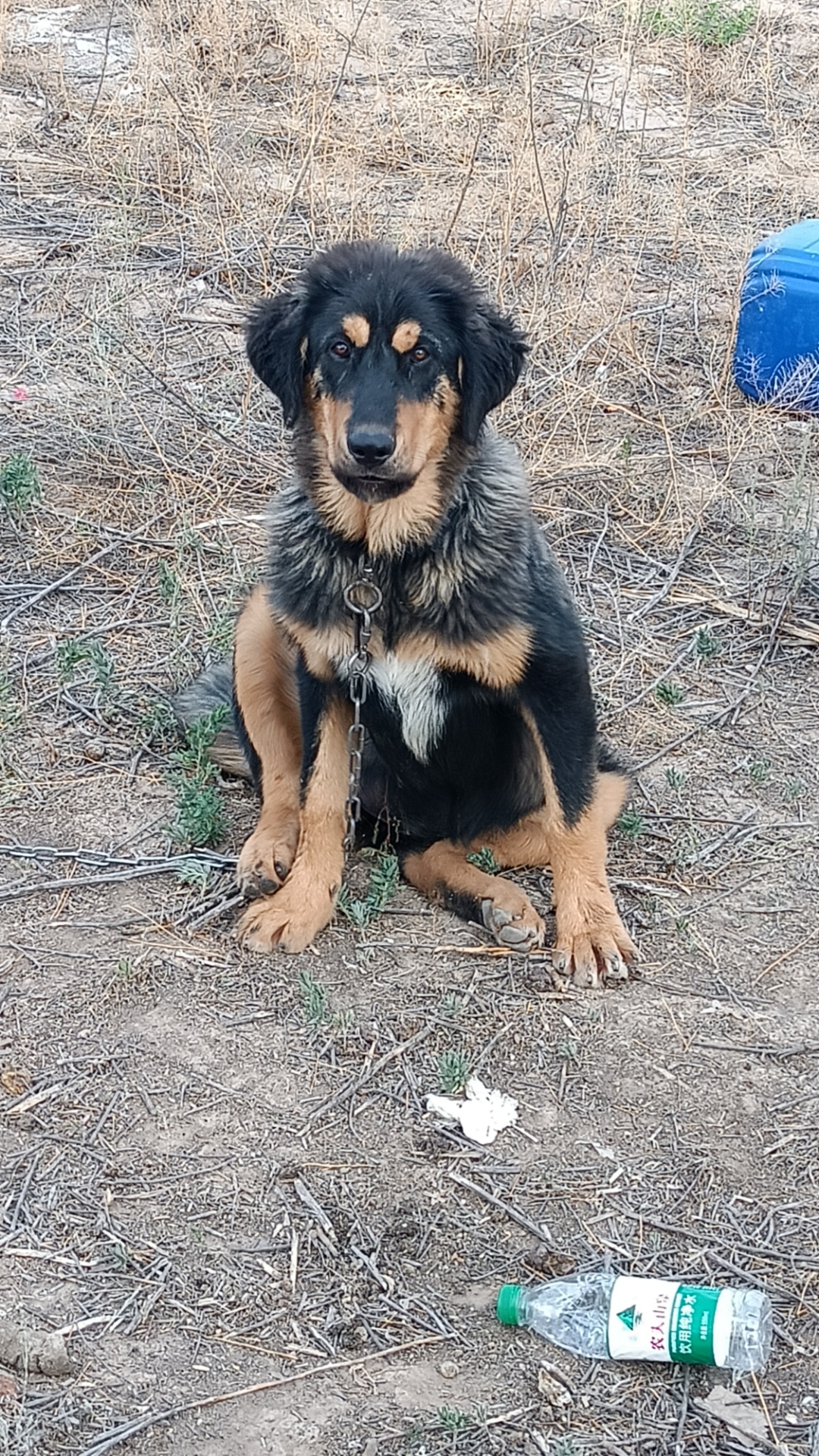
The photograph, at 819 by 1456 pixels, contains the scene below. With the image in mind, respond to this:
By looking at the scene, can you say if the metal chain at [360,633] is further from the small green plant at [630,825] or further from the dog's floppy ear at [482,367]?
the small green plant at [630,825]

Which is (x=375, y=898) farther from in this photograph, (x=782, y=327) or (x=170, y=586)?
(x=782, y=327)

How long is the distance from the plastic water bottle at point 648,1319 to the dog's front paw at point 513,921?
1.19 meters

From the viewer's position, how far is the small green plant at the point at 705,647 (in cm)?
575

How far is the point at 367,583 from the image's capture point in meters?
4.32

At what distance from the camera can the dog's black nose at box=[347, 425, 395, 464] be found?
3959 mm

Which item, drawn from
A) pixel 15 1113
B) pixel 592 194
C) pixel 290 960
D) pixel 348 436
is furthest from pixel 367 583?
pixel 592 194

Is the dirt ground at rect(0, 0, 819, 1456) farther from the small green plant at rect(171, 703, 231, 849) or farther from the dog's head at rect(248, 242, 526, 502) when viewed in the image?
the dog's head at rect(248, 242, 526, 502)

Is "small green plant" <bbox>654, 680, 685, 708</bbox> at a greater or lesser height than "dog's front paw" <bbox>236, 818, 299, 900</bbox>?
greater

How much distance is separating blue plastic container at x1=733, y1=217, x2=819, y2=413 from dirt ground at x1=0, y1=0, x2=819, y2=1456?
15 cm

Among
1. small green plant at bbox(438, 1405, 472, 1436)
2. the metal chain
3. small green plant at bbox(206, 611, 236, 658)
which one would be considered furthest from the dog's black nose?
small green plant at bbox(438, 1405, 472, 1436)

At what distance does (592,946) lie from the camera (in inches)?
168

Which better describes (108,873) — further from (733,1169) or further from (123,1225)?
(733,1169)

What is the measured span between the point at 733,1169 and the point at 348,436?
6.45 ft

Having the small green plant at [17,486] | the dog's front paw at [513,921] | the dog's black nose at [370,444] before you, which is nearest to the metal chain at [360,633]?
the dog's black nose at [370,444]
